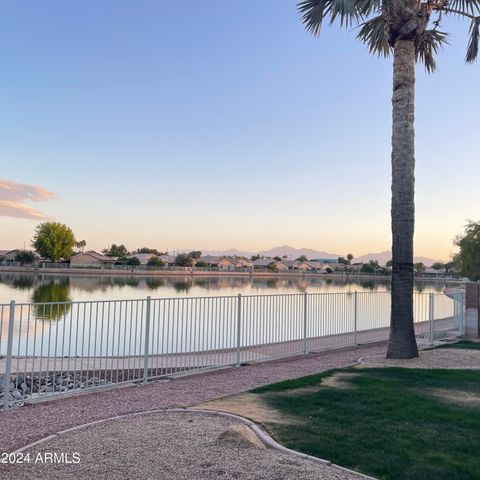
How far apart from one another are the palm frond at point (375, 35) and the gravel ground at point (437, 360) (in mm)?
8715

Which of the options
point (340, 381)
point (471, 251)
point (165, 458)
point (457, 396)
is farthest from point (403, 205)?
point (471, 251)

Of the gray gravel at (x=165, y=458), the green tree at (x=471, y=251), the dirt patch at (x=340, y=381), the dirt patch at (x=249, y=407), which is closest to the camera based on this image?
the gray gravel at (x=165, y=458)

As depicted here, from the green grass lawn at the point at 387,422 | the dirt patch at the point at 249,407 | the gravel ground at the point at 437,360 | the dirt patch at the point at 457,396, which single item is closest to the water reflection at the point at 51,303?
the dirt patch at the point at 249,407

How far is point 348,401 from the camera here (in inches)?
287

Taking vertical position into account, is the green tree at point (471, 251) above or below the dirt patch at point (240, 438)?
above

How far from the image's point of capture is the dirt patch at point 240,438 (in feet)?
16.9

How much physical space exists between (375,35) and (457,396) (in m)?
10.6

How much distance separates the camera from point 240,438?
520 centimetres

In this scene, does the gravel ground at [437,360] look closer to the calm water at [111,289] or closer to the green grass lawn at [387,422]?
the green grass lawn at [387,422]

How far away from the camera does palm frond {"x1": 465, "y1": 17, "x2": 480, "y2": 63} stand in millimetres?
13168

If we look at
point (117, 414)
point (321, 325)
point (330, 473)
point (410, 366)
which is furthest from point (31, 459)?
point (321, 325)

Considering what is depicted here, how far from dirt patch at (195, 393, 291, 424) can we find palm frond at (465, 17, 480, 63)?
11207 millimetres

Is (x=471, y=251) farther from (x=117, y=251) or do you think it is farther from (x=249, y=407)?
(x=117, y=251)

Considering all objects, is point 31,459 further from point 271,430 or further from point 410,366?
point 410,366
